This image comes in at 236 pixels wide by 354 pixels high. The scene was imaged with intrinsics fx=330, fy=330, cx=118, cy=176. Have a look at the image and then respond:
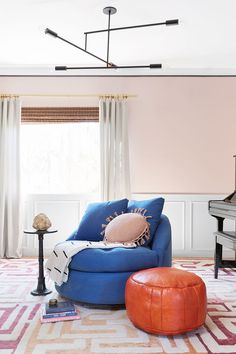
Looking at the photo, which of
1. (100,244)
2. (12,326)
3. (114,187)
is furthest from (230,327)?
(114,187)

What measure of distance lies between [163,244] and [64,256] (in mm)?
858

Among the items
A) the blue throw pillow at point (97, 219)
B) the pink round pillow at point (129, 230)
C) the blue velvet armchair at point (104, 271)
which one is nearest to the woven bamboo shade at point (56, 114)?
the blue throw pillow at point (97, 219)

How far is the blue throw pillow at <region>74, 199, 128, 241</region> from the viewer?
11.0ft

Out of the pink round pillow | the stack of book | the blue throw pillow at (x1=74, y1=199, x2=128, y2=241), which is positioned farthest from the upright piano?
the stack of book

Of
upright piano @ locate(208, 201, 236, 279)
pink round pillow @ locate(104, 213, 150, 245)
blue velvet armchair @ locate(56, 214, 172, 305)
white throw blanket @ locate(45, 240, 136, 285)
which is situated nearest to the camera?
blue velvet armchair @ locate(56, 214, 172, 305)

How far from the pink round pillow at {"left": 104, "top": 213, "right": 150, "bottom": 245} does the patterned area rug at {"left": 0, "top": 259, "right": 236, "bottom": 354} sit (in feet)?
2.01

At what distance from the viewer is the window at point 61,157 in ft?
15.9

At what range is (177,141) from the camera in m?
4.76

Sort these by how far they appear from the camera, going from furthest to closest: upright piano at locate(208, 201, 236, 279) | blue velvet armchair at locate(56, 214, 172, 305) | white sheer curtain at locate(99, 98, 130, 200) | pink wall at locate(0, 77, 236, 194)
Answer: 1. pink wall at locate(0, 77, 236, 194)
2. white sheer curtain at locate(99, 98, 130, 200)
3. upright piano at locate(208, 201, 236, 279)
4. blue velvet armchair at locate(56, 214, 172, 305)

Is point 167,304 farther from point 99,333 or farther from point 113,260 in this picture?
point 113,260

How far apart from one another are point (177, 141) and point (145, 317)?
3.04 meters

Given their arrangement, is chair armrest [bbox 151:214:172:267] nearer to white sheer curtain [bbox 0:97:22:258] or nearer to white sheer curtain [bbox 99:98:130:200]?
white sheer curtain [bbox 99:98:130:200]
